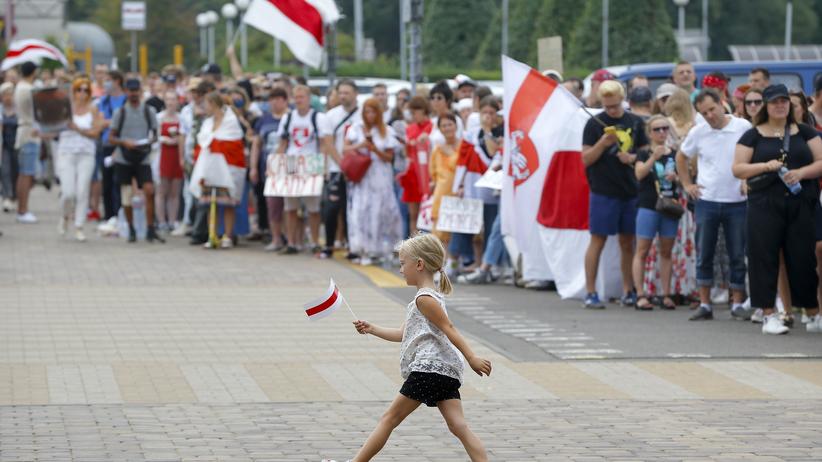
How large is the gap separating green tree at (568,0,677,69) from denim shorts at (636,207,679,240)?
41722 millimetres

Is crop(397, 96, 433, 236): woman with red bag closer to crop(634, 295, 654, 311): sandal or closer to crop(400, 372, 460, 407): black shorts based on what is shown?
crop(634, 295, 654, 311): sandal

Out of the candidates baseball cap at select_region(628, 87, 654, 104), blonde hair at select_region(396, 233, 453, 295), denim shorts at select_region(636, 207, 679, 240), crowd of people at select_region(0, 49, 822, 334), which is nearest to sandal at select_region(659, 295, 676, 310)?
crowd of people at select_region(0, 49, 822, 334)

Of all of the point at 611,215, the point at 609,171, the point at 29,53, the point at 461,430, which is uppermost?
the point at 29,53

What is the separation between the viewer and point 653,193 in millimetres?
13602

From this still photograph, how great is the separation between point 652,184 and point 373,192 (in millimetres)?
4766

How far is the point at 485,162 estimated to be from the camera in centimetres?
1619

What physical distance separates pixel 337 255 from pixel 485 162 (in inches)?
133

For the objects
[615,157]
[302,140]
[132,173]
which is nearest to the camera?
[615,157]

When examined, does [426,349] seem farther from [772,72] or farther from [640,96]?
→ [772,72]

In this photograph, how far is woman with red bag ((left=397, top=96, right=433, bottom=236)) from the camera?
17.1 metres

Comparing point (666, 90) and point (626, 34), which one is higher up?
point (626, 34)

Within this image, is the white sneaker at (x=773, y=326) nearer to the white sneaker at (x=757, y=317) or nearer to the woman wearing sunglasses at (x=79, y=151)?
the white sneaker at (x=757, y=317)

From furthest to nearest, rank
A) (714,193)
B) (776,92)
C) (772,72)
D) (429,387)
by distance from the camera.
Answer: (772,72)
(714,193)
(776,92)
(429,387)

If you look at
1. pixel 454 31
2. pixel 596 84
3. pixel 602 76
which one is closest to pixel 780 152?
pixel 602 76
